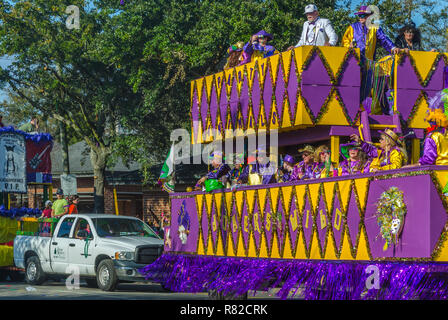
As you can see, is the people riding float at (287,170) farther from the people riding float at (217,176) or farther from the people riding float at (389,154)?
the people riding float at (389,154)

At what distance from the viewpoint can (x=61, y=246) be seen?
59.3 ft

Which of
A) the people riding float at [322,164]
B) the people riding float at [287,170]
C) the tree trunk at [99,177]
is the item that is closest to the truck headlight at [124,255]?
the people riding float at [287,170]

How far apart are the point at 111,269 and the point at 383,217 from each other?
31.4 ft

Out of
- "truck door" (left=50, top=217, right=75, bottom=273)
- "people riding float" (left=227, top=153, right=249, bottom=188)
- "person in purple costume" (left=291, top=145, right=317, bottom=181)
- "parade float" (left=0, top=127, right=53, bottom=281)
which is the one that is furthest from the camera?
"parade float" (left=0, top=127, right=53, bottom=281)

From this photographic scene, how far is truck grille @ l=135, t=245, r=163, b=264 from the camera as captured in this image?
16.7 m

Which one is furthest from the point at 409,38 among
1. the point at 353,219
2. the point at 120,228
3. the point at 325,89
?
the point at 120,228

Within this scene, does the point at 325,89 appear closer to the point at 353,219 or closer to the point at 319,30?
the point at 319,30

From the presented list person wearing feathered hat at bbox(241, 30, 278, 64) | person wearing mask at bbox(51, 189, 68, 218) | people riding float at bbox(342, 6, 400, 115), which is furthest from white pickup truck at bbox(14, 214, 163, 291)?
people riding float at bbox(342, 6, 400, 115)

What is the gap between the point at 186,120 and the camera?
2805 centimetres

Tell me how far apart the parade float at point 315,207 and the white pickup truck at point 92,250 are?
320 centimetres

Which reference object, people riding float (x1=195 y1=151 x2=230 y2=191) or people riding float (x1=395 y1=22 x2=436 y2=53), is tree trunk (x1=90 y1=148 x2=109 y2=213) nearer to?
people riding float (x1=195 y1=151 x2=230 y2=191)
